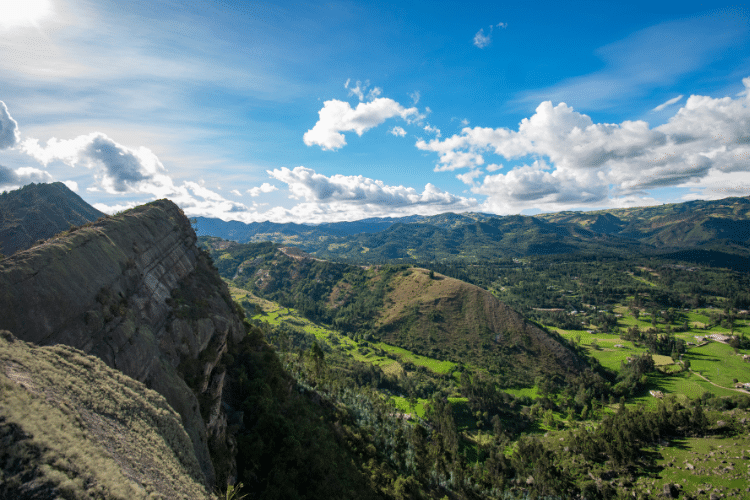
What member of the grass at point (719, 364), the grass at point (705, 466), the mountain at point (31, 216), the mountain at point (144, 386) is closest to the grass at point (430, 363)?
the grass at point (705, 466)

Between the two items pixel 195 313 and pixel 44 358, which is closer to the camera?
pixel 44 358

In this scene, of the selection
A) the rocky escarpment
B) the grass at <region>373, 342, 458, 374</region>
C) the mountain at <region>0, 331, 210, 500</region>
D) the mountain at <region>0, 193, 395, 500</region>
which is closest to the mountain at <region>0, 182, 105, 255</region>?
the rocky escarpment

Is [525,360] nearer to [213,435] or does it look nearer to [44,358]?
[213,435]

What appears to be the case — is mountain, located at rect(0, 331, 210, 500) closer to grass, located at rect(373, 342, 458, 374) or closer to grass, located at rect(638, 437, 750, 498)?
grass, located at rect(638, 437, 750, 498)

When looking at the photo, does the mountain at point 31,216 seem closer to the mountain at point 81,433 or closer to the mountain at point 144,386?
the mountain at point 144,386

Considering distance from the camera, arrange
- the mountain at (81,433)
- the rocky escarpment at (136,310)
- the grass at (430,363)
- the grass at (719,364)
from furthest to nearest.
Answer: the grass at (430,363) → the grass at (719,364) → the rocky escarpment at (136,310) → the mountain at (81,433)

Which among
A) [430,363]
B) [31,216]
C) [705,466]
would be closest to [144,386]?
[705,466]

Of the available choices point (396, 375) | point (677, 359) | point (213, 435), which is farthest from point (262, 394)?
point (677, 359)
